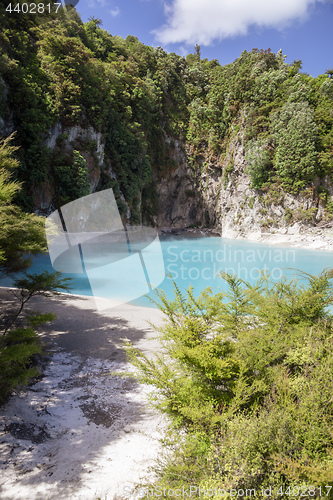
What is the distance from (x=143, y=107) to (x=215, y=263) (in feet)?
70.8

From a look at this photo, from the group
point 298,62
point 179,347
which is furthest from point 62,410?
point 298,62

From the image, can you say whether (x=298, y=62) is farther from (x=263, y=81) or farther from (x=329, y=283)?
(x=329, y=283)

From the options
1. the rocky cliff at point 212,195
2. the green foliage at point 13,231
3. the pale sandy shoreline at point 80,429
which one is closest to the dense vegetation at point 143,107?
the rocky cliff at point 212,195

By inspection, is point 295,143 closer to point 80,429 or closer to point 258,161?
point 258,161

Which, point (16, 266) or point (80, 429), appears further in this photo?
point (16, 266)

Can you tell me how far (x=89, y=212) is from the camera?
23.4 meters

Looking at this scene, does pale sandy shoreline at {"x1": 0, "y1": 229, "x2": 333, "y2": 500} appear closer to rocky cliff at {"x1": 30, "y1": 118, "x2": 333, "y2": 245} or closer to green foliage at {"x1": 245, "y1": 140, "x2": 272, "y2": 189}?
rocky cliff at {"x1": 30, "y1": 118, "x2": 333, "y2": 245}

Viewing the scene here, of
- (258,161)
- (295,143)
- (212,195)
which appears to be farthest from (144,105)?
(295,143)

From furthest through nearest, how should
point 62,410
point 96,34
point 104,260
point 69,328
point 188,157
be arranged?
1. point 188,157
2. point 96,34
3. point 104,260
4. point 69,328
5. point 62,410

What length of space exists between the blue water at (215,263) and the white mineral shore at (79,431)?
5.89 metres

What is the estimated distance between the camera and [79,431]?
164 inches

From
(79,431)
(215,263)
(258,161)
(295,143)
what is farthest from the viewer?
(258,161)

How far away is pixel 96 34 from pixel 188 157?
1896cm

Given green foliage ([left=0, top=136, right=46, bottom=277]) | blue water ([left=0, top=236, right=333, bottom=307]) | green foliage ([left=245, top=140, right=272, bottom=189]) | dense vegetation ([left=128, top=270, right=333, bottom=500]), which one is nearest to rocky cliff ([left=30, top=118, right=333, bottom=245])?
green foliage ([left=245, top=140, right=272, bottom=189])
